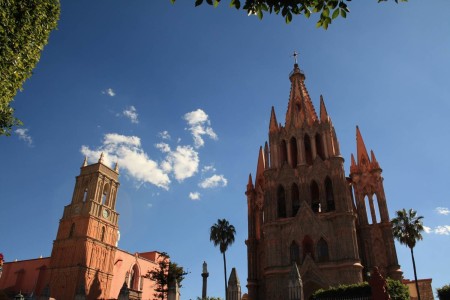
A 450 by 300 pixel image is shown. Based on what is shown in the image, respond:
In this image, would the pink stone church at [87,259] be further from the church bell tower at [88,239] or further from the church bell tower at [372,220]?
the church bell tower at [372,220]

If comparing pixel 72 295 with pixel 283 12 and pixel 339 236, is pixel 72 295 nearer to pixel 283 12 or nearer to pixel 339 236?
pixel 339 236

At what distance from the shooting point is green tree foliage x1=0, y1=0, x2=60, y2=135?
12430 mm

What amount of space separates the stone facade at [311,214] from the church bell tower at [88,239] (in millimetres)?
18949

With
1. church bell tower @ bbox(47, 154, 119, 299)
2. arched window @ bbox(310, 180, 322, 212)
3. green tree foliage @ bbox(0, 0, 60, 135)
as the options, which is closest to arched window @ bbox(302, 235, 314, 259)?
arched window @ bbox(310, 180, 322, 212)

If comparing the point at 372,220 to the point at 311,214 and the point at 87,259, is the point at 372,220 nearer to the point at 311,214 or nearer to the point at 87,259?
the point at 311,214

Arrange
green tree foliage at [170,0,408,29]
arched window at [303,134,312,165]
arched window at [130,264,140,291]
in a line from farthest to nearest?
arched window at [130,264,140,291], arched window at [303,134,312,165], green tree foliage at [170,0,408,29]

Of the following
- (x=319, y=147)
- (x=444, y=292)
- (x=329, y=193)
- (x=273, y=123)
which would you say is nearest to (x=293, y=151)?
(x=319, y=147)

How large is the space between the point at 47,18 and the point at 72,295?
37.6 meters

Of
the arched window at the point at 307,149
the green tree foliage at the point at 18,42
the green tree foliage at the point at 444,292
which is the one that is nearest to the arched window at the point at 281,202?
the arched window at the point at 307,149

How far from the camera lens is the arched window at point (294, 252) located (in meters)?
38.1

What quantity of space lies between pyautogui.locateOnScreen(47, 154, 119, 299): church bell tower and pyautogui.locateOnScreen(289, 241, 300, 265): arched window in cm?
2299

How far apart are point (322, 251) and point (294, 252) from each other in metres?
2.74

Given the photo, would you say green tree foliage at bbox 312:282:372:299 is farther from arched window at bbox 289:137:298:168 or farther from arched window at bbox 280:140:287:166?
arched window at bbox 289:137:298:168

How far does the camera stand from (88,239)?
1869 inches
